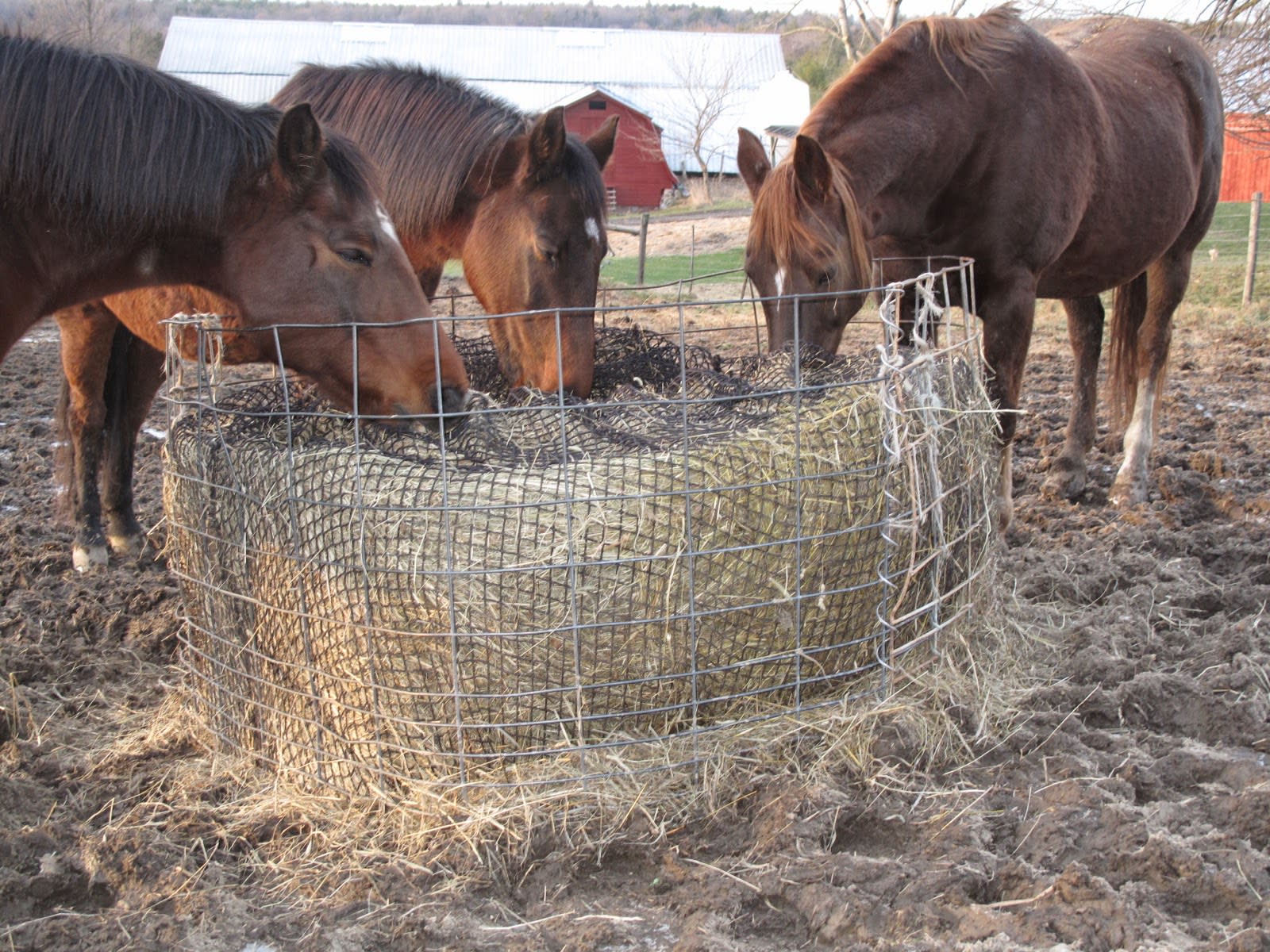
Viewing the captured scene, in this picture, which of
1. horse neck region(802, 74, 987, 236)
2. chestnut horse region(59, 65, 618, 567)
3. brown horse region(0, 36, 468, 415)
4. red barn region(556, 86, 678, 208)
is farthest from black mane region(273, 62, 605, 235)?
red barn region(556, 86, 678, 208)

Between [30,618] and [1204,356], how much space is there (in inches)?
352

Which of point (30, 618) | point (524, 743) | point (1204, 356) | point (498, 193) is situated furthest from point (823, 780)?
point (1204, 356)

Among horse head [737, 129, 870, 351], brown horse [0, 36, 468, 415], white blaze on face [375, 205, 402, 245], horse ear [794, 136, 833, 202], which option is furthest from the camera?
horse head [737, 129, 870, 351]

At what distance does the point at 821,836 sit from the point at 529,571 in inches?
37.5

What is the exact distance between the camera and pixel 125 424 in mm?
4816

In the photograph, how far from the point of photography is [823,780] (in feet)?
8.41

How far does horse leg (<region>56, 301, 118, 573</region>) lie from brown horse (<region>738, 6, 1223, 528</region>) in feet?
9.57

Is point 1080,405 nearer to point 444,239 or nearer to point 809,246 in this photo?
point 809,246

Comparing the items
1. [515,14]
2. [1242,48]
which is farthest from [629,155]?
[515,14]

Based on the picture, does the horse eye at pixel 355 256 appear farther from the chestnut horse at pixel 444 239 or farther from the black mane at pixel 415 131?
the black mane at pixel 415 131

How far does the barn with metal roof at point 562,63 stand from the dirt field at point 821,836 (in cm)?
4117

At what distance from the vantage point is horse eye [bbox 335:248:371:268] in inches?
116

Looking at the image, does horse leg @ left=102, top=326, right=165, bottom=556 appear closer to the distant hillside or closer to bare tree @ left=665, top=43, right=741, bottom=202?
bare tree @ left=665, top=43, right=741, bottom=202

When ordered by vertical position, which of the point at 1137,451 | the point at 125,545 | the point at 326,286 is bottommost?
the point at 125,545
